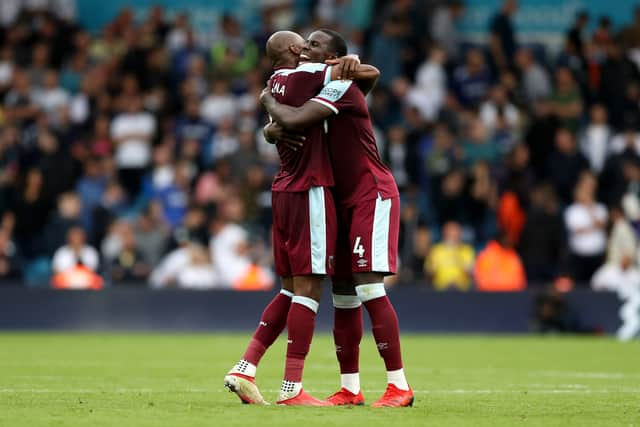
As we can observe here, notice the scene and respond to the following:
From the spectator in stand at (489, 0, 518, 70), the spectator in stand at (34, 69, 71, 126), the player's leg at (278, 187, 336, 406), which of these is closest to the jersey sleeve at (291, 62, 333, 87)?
the player's leg at (278, 187, 336, 406)

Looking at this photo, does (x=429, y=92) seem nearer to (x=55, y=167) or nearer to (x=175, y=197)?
(x=175, y=197)

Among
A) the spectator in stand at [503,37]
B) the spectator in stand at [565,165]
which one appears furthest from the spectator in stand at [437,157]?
the spectator in stand at [503,37]

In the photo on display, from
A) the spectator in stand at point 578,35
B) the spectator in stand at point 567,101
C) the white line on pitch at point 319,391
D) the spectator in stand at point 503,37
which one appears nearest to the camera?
the white line on pitch at point 319,391

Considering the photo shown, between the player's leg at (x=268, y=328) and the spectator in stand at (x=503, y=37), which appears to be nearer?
the player's leg at (x=268, y=328)

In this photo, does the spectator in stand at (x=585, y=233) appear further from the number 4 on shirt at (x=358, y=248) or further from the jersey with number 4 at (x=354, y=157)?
the number 4 on shirt at (x=358, y=248)

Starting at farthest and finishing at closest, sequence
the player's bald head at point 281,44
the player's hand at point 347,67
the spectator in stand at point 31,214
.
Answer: the spectator in stand at point 31,214 → the player's bald head at point 281,44 → the player's hand at point 347,67

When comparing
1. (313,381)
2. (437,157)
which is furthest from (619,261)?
(313,381)

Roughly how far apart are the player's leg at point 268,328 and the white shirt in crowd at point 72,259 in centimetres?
1126

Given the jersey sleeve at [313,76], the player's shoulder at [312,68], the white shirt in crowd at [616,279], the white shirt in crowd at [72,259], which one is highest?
the player's shoulder at [312,68]

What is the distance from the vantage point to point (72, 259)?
20.1 m

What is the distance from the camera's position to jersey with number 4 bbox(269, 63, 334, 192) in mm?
8945

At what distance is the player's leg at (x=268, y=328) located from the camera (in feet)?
29.1

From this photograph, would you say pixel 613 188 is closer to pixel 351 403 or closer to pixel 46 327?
pixel 46 327

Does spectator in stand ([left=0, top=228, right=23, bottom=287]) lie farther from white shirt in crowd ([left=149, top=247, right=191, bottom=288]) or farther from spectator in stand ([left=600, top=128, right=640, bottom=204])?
spectator in stand ([left=600, top=128, right=640, bottom=204])
